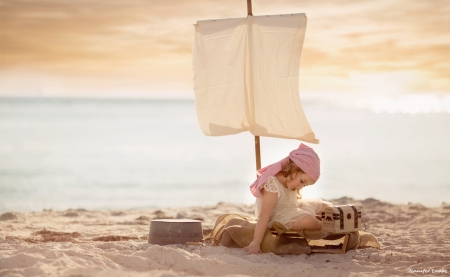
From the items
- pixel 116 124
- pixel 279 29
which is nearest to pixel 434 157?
pixel 279 29

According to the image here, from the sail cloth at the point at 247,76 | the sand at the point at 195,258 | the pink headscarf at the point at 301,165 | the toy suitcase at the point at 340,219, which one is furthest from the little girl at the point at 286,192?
the sail cloth at the point at 247,76

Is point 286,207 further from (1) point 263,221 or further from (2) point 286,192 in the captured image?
(1) point 263,221

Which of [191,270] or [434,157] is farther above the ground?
[434,157]

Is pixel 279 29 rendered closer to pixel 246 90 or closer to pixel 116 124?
pixel 246 90

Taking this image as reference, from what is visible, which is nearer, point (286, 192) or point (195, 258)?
point (195, 258)

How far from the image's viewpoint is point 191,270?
532 cm

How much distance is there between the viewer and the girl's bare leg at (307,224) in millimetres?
6012

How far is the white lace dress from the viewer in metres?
6.02

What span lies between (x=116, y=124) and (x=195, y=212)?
35160mm

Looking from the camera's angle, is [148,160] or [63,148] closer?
[148,160]

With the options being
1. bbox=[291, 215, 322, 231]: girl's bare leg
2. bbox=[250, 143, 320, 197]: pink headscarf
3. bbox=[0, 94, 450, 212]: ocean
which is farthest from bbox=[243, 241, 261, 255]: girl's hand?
bbox=[0, 94, 450, 212]: ocean

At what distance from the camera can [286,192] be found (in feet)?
20.2

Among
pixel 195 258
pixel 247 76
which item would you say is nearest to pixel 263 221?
pixel 195 258

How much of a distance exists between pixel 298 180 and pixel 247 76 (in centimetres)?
185
